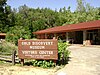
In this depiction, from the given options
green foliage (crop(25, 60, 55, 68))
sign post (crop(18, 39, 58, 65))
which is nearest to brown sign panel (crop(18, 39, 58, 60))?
sign post (crop(18, 39, 58, 65))

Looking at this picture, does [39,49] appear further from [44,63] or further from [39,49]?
[44,63]

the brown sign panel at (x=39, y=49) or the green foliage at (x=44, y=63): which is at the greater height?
the brown sign panel at (x=39, y=49)

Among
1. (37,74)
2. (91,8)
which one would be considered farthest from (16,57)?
(91,8)

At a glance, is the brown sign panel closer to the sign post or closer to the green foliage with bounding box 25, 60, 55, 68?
the sign post

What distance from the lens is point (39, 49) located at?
41.2 ft

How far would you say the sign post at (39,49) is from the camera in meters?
12.3

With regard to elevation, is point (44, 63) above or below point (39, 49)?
below

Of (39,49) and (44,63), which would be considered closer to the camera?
(44,63)

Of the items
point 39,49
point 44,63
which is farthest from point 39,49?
point 44,63

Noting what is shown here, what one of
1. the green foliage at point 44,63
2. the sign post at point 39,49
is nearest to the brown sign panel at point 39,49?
the sign post at point 39,49

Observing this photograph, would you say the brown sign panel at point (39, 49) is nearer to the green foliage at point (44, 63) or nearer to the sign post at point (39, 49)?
the sign post at point (39, 49)

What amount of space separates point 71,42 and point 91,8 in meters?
37.1

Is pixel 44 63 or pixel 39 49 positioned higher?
pixel 39 49

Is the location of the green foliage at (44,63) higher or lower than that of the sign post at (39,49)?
lower
